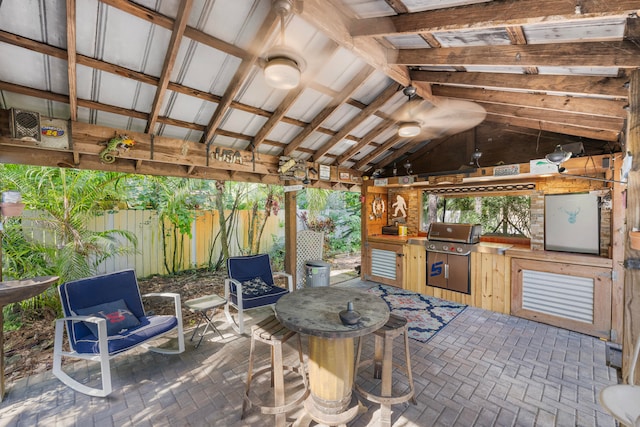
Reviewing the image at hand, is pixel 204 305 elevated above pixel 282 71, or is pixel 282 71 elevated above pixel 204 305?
pixel 282 71

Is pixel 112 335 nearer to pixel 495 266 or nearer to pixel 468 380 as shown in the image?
pixel 468 380

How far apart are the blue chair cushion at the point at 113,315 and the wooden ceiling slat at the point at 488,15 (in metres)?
3.67

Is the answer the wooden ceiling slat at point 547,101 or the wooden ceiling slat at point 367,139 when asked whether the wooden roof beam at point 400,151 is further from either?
the wooden ceiling slat at point 547,101

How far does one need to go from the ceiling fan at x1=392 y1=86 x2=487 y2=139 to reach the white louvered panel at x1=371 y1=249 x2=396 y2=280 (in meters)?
2.62

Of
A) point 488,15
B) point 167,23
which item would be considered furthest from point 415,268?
point 167,23

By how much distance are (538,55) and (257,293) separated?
13.2ft

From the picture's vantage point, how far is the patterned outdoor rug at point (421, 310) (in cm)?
381

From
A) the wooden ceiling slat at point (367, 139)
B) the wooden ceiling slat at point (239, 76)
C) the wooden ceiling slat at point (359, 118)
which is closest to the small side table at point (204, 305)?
the wooden ceiling slat at point (239, 76)

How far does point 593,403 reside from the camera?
7.84ft

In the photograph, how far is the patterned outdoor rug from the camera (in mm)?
3814

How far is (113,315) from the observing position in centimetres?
287

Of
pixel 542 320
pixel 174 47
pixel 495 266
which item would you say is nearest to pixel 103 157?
pixel 174 47

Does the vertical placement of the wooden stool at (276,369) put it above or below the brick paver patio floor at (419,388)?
above

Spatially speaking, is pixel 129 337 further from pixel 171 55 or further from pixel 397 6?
pixel 397 6
